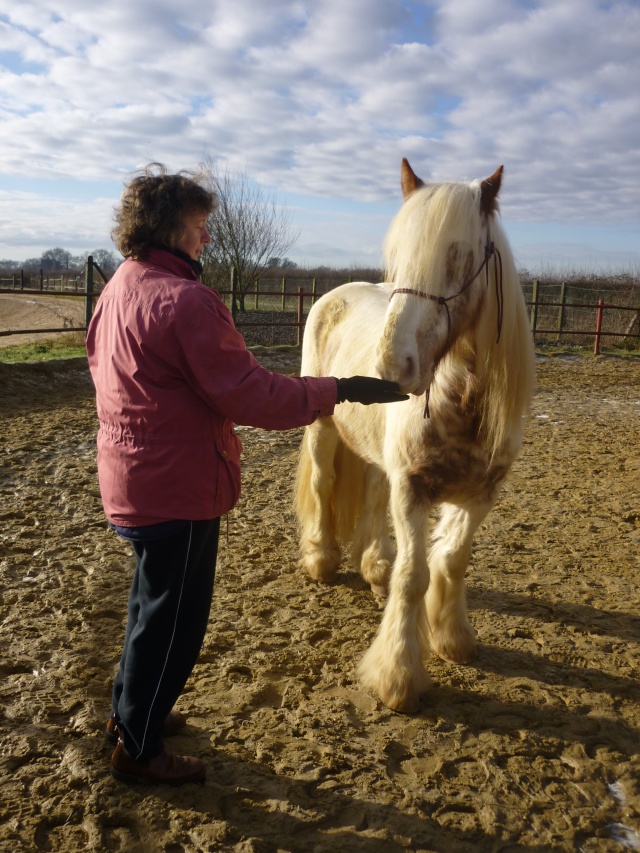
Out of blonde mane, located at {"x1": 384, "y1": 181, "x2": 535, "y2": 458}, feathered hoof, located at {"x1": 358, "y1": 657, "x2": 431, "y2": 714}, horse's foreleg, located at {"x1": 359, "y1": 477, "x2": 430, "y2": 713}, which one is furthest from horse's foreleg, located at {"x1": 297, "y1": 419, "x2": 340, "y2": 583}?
blonde mane, located at {"x1": 384, "y1": 181, "x2": 535, "y2": 458}

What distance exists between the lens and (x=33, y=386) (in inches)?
338

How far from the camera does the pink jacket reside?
1678 millimetres

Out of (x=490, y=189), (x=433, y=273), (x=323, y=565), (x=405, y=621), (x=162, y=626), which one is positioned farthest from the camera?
(x=323, y=565)

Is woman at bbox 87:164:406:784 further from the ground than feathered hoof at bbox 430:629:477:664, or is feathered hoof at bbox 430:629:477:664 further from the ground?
woman at bbox 87:164:406:784

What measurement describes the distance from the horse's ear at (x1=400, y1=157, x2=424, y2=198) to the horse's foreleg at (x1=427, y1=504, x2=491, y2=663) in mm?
1290

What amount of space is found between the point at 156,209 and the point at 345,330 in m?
2.06

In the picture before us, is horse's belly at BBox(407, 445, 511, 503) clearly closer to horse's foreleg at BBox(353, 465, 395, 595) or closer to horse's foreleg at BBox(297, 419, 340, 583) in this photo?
horse's foreleg at BBox(353, 465, 395, 595)

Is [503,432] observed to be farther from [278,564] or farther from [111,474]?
[278,564]

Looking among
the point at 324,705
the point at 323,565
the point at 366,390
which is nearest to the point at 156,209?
the point at 366,390

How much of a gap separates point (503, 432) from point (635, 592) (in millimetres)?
1569

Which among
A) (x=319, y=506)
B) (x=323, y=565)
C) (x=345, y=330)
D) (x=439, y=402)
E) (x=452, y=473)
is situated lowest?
(x=323, y=565)

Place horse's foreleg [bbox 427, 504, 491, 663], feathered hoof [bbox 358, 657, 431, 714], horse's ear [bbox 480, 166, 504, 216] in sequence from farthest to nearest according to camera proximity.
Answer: horse's foreleg [bbox 427, 504, 491, 663], feathered hoof [bbox 358, 657, 431, 714], horse's ear [bbox 480, 166, 504, 216]

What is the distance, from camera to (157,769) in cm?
199

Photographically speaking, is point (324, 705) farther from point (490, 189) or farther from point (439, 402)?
point (490, 189)
